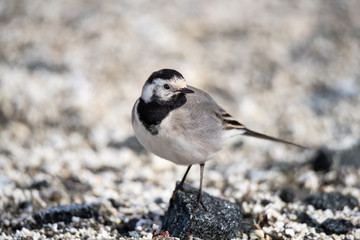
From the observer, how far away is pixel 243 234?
4.45 metres

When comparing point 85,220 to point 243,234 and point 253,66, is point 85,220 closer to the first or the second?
point 243,234

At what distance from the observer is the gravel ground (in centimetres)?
495

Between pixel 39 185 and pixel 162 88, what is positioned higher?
pixel 162 88

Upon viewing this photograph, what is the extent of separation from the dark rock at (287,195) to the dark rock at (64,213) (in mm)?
2119

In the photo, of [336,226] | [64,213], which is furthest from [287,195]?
[64,213]

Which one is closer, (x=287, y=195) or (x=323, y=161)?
(x=287, y=195)

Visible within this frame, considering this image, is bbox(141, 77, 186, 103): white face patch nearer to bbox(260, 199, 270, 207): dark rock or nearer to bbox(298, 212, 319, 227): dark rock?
bbox(260, 199, 270, 207): dark rock

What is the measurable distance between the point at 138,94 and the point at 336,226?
13.9ft

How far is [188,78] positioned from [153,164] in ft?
6.57

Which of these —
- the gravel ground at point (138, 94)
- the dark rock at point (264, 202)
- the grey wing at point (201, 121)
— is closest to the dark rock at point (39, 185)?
the gravel ground at point (138, 94)

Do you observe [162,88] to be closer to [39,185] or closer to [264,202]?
[264,202]

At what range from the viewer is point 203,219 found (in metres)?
4.20

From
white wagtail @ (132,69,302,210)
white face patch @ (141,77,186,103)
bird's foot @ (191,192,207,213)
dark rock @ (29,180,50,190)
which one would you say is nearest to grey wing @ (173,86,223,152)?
white wagtail @ (132,69,302,210)

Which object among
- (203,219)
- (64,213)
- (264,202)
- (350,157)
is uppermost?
(350,157)
